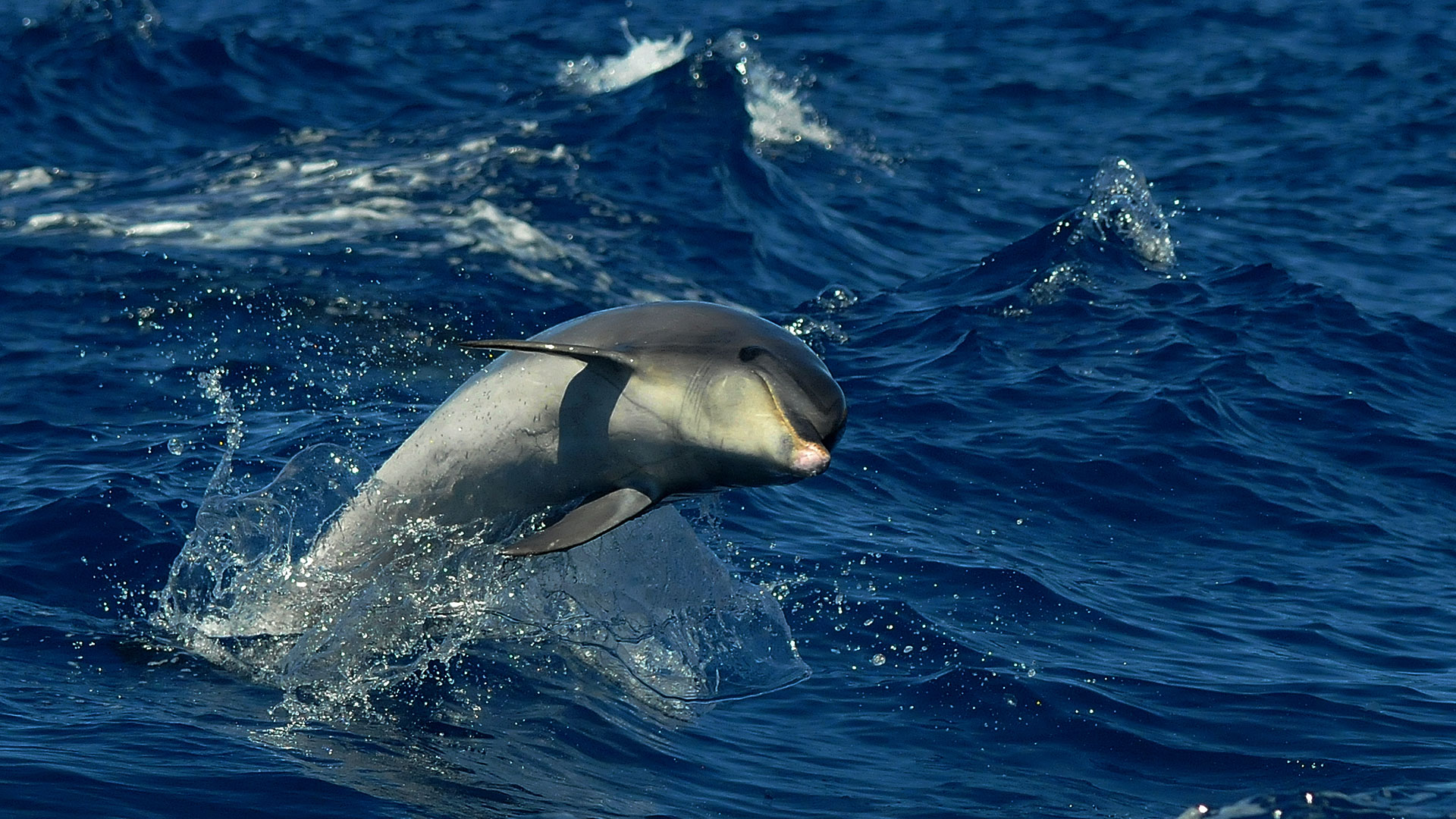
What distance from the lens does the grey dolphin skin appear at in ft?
24.2

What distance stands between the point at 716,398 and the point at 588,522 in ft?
2.51

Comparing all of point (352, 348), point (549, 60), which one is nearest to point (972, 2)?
point (549, 60)

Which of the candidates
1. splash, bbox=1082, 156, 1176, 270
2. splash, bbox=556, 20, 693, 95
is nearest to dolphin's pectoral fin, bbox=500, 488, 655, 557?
splash, bbox=1082, 156, 1176, 270

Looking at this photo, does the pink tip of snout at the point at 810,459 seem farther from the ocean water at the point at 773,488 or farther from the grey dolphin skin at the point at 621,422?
the ocean water at the point at 773,488

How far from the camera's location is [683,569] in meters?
9.78

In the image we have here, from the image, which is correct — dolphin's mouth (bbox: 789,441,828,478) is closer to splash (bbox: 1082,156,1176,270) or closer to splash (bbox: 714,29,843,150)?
splash (bbox: 1082,156,1176,270)

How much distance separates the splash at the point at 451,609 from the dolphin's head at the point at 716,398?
154cm

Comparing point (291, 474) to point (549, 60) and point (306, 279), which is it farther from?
point (549, 60)

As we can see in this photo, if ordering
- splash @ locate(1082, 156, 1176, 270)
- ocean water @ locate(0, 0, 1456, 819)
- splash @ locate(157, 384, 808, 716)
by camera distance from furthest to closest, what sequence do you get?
splash @ locate(1082, 156, 1176, 270) < splash @ locate(157, 384, 808, 716) < ocean water @ locate(0, 0, 1456, 819)

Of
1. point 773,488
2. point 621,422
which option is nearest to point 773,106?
point 773,488

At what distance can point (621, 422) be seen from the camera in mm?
7812

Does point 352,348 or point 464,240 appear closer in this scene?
point 352,348

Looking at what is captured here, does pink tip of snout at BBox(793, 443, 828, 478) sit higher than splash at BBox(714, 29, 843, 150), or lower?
higher

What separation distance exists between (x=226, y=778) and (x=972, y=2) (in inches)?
1204
